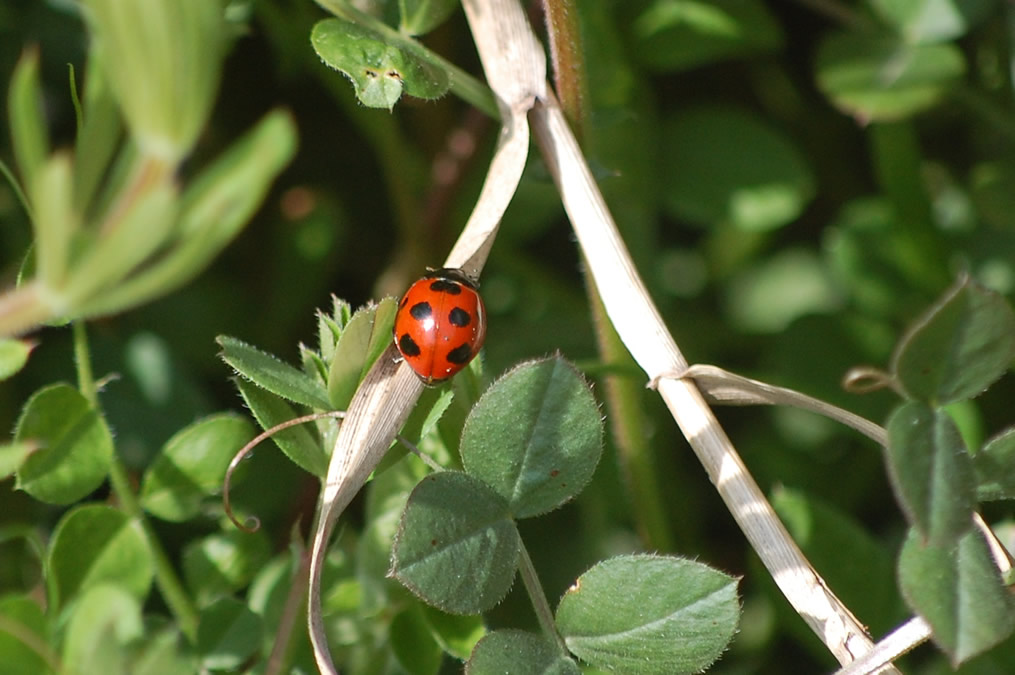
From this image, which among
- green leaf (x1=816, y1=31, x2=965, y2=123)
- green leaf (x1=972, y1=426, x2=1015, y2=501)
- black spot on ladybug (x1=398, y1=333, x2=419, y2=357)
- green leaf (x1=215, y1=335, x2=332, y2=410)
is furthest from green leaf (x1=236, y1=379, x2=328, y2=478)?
green leaf (x1=816, y1=31, x2=965, y2=123)

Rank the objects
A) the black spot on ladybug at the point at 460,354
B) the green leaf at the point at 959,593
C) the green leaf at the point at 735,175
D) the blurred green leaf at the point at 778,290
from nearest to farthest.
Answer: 1. the green leaf at the point at 959,593
2. the black spot on ladybug at the point at 460,354
3. the green leaf at the point at 735,175
4. the blurred green leaf at the point at 778,290

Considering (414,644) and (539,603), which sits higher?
(539,603)

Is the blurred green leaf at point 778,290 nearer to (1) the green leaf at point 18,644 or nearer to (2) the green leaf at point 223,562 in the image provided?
(2) the green leaf at point 223,562

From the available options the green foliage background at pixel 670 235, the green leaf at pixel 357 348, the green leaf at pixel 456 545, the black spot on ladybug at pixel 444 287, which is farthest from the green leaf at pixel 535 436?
the green foliage background at pixel 670 235

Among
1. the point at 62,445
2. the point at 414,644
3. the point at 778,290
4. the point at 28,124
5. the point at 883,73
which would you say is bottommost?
the point at 778,290

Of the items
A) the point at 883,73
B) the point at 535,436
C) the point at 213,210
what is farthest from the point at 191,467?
the point at 883,73

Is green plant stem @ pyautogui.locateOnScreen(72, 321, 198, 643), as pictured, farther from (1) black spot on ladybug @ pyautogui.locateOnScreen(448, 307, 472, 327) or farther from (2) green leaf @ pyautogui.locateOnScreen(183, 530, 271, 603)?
(1) black spot on ladybug @ pyautogui.locateOnScreen(448, 307, 472, 327)

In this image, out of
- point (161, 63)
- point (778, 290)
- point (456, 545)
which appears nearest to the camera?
point (161, 63)

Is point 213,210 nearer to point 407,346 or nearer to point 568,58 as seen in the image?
point 407,346
